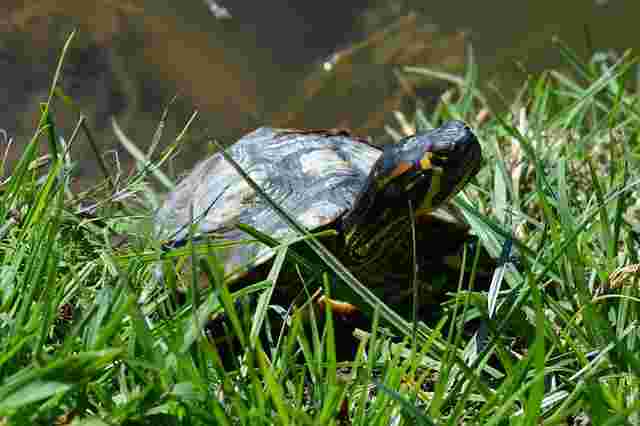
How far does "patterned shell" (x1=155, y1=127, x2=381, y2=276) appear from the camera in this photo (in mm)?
1718

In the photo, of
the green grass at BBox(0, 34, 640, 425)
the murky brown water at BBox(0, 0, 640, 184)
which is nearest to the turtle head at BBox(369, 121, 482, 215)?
the green grass at BBox(0, 34, 640, 425)

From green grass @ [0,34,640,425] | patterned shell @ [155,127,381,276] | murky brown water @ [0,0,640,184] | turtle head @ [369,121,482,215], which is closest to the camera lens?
green grass @ [0,34,640,425]

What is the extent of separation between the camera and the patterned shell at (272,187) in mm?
1718

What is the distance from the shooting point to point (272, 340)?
4.59 feet

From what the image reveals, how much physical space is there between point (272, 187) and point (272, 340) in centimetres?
53

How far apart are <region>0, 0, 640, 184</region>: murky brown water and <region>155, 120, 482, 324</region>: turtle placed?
1.31 m

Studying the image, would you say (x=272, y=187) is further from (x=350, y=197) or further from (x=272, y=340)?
(x=272, y=340)

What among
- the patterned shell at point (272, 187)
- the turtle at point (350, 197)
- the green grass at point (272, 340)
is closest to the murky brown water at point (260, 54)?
the patterned shell at point (272, 187)

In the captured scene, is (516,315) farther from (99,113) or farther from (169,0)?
(169,0)

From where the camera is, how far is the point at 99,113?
383 centimetres

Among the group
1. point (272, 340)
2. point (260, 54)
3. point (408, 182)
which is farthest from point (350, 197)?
point (260, 54)

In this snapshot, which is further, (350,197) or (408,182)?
(350,197)

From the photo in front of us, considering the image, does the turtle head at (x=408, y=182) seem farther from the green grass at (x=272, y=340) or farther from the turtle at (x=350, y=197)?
the green grass at (x=272, y=340)

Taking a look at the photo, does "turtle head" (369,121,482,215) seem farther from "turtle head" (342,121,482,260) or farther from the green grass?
the green grass
